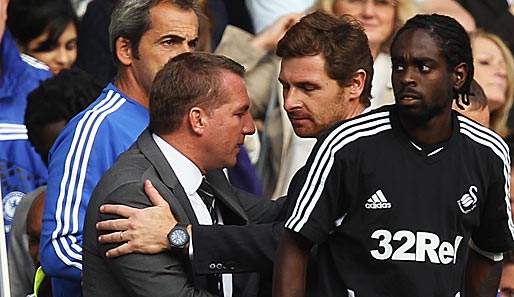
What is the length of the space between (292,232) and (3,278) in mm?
936

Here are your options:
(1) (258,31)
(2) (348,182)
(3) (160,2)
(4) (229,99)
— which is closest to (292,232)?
(2) (348,182)

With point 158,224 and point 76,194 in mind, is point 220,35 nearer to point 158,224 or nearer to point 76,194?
point 76,194

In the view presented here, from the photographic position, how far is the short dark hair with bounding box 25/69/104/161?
18.1 ft

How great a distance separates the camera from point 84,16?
6.66m

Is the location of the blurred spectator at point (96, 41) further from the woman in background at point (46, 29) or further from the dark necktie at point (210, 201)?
the dark necktie at point (210, 201)

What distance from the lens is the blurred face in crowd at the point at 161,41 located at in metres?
4.70

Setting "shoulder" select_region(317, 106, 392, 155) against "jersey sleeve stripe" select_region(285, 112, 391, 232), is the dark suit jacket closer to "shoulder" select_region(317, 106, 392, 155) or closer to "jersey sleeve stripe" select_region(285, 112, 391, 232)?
"jersey sleeve stripe" select_region(285, 112, 391, 232)

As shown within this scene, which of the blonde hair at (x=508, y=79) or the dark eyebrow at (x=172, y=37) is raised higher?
the dark eyebrow at (x=172, y=37)

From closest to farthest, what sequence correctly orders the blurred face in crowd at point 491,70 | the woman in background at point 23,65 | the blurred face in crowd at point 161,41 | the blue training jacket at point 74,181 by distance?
1. the blue training jacket at point 74,181
2. the blurred face in crowd at point 161,41
3. the woman in background at point 23,65
4. the blurred face in crowd at point 491,70

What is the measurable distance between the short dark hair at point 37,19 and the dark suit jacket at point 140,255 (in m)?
2.65

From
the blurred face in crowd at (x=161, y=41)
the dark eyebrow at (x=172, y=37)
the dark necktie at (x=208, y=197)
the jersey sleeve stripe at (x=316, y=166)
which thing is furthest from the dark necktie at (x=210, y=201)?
the dark eyebrow at (x=172, y=37)

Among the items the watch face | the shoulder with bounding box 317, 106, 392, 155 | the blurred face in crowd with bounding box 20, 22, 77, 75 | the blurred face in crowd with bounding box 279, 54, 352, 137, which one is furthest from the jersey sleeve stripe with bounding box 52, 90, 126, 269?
the blurred face in crowd with bounding box 20, 22, 77, 75

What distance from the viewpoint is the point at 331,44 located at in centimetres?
427

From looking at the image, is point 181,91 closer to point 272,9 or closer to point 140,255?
point 140,255
